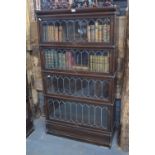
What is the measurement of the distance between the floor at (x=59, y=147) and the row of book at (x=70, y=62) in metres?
0.84

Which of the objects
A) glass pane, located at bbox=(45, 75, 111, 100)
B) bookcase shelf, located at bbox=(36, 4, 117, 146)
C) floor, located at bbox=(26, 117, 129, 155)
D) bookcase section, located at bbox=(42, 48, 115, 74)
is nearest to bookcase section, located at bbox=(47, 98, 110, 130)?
bookcase shelf, located at bbox=(36, 4, 117, 146)

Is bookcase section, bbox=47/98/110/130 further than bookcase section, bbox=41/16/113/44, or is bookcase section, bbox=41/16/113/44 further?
bookcase section, bbox=47/98/110/130

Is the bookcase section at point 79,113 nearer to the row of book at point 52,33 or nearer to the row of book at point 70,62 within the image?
the row of book at point 70,62

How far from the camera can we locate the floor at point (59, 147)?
210 cm

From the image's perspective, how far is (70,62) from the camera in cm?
215

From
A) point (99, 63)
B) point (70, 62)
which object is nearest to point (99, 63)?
point (99, 63)

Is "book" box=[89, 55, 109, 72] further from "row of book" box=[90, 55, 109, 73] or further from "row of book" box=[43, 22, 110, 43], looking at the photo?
"row of book" box=[43, 22, 110, 43]

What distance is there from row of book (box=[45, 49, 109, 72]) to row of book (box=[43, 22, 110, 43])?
150mm

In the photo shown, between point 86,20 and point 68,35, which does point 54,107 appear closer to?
point 68,35

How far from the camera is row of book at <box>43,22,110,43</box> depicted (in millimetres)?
1911

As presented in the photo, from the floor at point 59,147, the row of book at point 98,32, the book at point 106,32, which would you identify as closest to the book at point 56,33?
the row of book at point 98,32

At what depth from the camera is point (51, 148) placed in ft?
7.15
